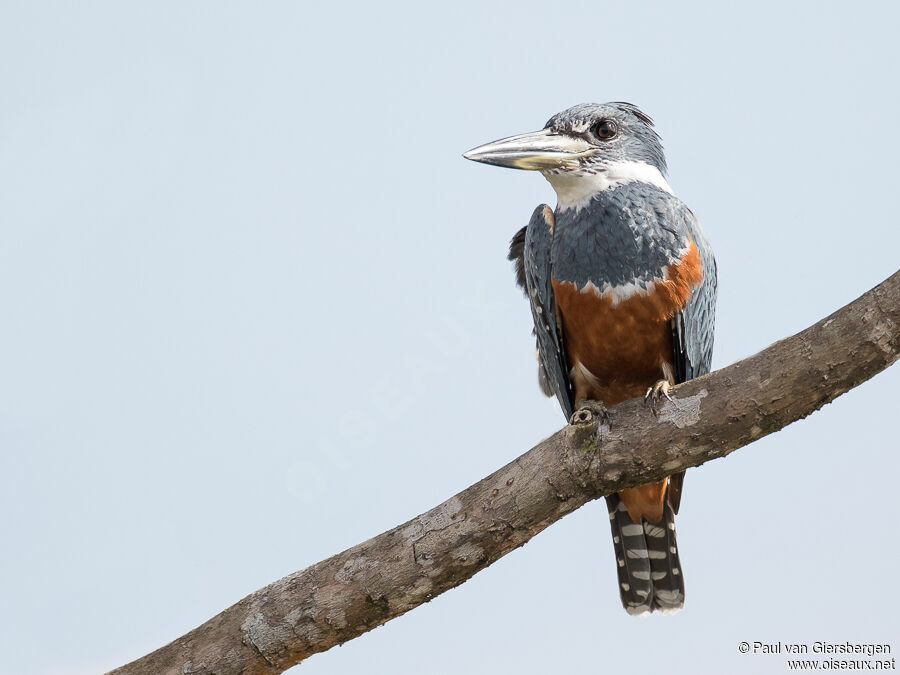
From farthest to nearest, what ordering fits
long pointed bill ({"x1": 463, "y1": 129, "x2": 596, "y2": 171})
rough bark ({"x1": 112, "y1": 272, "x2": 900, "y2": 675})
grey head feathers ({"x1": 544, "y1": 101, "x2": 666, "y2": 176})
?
grey head feathers ({"x1": 544, "y1": 101, "x2": 666, "y2": 176})
long pointed bill ({"x1": 463, "y1": 129, "x2": 596, "y2": 171})
rough bark ({"x1": 112, "y1": 272, "x2": 900, "y2": 675})

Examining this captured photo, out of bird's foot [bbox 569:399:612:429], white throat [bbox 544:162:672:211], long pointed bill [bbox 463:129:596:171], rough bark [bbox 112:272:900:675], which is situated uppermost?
long pointed bill [bbox 463:129:596:171]

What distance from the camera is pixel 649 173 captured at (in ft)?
15.7

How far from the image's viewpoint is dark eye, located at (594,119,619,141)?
4.77m

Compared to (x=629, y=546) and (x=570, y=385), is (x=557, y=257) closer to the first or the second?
(x=570, y=385)

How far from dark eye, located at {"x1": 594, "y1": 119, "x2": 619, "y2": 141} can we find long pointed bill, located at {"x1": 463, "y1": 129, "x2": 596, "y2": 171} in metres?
0.10

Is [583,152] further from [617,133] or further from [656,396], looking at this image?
[656,396]

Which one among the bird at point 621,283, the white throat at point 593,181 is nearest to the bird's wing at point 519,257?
the bird at point 621,283

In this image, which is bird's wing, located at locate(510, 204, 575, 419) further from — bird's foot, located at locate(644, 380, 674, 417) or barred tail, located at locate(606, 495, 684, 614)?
bird's foot, located at locate(644, 380, 674, 417)

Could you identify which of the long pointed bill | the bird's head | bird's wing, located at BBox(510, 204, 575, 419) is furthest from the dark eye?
bird's wing, located at BBox(510, 204, 575, 419)

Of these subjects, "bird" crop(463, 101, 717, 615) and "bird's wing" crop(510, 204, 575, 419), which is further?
"bird's wing" crop(510, 204, 575, 419)

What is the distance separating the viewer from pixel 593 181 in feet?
15.3

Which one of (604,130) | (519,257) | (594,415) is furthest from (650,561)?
(604,130)

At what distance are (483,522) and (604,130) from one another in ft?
7.40

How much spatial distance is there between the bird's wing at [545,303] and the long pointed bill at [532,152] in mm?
285
